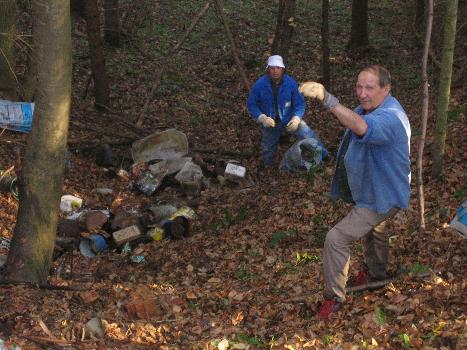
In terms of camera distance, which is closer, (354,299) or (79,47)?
(354,299)

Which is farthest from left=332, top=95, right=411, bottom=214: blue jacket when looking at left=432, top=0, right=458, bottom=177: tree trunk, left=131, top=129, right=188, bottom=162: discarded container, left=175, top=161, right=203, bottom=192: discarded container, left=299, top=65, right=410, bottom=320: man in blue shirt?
left=131, top=129, right=188, bottom=162: discarded container

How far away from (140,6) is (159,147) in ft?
28.8

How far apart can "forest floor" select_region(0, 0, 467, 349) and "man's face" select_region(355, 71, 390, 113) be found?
1773 millimetres

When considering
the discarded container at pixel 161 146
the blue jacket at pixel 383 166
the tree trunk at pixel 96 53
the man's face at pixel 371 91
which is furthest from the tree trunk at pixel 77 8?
the man's face at pixel 371 91

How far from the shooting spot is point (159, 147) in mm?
10672

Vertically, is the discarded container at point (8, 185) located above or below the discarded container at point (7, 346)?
above

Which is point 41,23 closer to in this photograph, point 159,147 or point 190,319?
point 190,319

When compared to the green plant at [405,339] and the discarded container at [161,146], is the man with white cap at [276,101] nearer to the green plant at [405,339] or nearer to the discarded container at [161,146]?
the discarded container at [161,146]

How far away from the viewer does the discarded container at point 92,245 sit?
25.2 feet

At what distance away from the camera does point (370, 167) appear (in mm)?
4727

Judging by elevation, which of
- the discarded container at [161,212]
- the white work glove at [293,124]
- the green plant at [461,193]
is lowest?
the discarded container at [161,212]

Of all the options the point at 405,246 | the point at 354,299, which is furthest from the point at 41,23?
the point at 405,246

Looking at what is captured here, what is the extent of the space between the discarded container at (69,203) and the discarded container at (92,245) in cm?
102

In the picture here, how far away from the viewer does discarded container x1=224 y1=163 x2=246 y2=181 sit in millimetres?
9883
